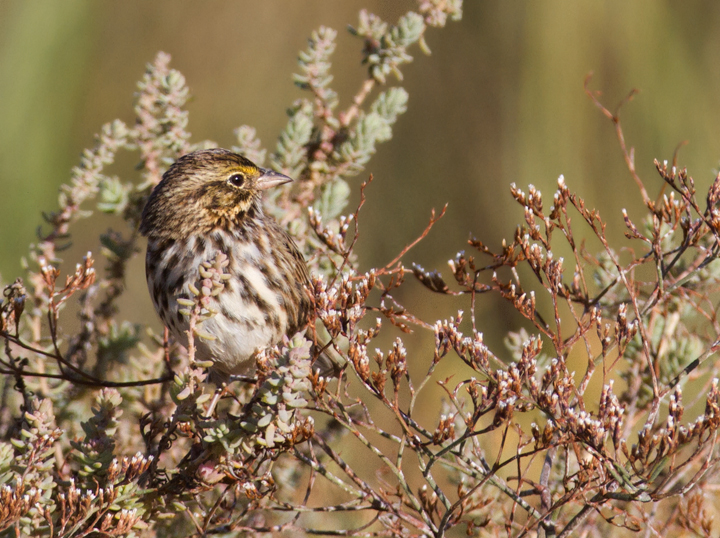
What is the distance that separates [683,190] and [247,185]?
1.25 meters

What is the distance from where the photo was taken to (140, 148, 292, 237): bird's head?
2393 millimetres

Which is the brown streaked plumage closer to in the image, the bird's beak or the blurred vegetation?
the bird's beak

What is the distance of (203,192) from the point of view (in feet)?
7.92

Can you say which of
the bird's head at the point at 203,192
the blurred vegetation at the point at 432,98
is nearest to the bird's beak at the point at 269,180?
the bird's head at the point at 203,192

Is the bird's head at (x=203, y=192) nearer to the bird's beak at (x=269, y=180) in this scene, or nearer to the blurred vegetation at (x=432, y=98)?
the bird's beak at (x=269, y=180)

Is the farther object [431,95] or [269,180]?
[431,95]

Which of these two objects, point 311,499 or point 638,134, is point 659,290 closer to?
point 311,499

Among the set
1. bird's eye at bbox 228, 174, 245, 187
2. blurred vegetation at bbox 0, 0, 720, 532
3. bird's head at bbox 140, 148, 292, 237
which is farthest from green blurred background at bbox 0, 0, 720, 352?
bird's eye at bbox 228, 174, 245, 187

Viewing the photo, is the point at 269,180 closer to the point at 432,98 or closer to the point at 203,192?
the point at 203,192

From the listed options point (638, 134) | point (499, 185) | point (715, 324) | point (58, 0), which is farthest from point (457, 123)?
point (715, 324)

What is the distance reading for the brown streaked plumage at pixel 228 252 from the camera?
2295mm

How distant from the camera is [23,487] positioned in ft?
5.00

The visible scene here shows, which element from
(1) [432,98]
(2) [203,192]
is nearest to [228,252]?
(2) [203,192]

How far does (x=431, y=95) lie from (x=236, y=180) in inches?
66.2
